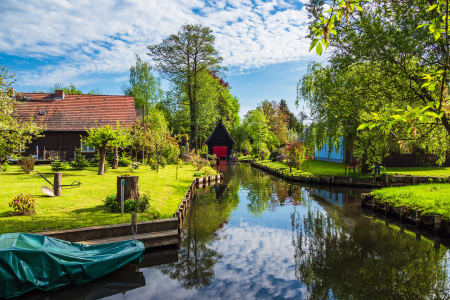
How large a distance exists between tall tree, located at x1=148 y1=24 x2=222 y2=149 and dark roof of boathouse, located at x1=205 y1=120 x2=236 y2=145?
24.7 ft

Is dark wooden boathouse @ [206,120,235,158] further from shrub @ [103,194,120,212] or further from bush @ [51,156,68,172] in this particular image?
shrub @ [103,194,120,212]

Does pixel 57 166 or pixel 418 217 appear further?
pixel 57 166

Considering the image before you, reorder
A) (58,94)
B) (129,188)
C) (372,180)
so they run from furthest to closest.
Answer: (58,94), (372,180), (129,188)

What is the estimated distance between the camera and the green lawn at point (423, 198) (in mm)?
11828

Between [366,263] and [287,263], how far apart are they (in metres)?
2.26

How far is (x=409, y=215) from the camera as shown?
12914 millimetres

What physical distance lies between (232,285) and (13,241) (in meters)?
5.12

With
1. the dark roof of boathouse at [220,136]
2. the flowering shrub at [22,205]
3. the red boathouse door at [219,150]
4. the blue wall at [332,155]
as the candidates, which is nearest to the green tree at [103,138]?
the flowering shrub at [22,205]

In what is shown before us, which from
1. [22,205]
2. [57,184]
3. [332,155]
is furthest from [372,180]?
[22,205]

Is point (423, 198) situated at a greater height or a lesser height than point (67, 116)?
lesser

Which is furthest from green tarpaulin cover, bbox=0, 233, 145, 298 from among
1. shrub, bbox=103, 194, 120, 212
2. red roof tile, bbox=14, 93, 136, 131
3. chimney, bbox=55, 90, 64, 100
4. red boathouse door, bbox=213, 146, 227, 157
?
red boathouse door, bbox=213, 146, 227, 157

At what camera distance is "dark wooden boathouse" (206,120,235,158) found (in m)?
48.9

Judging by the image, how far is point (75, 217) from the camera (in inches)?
387

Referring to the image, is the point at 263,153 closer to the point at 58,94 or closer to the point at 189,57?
the point at 189,57
